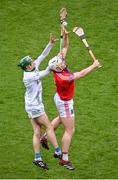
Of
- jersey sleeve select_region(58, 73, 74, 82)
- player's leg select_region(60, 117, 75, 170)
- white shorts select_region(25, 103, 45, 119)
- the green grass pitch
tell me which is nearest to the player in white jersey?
white shorts select_region(25, 103, 45, 119)

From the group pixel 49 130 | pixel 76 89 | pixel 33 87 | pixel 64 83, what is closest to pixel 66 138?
pixel 49 130

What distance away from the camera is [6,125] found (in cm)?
1748

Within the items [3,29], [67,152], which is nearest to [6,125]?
[67,152]

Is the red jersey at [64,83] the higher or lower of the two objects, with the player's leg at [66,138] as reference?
higher

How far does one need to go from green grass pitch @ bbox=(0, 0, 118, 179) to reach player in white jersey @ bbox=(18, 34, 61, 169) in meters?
0.55

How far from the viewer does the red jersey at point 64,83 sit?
586 inches

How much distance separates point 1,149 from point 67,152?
1.87m

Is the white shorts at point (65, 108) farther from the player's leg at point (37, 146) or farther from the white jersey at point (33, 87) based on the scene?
the player's leg at point (37, 146)

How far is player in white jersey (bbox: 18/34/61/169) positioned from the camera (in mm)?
14797

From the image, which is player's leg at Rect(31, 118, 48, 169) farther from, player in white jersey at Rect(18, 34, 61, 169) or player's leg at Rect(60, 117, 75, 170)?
player's leg at Rect(60, 117, 75, 170)

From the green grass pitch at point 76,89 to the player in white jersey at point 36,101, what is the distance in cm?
55

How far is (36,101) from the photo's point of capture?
1502cm

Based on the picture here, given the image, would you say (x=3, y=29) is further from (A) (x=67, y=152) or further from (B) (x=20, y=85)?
(A) (x=67, y=152)

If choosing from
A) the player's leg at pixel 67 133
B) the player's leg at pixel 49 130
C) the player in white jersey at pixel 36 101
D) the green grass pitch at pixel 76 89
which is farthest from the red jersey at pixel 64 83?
the green grass pitch at pixel 76 89
